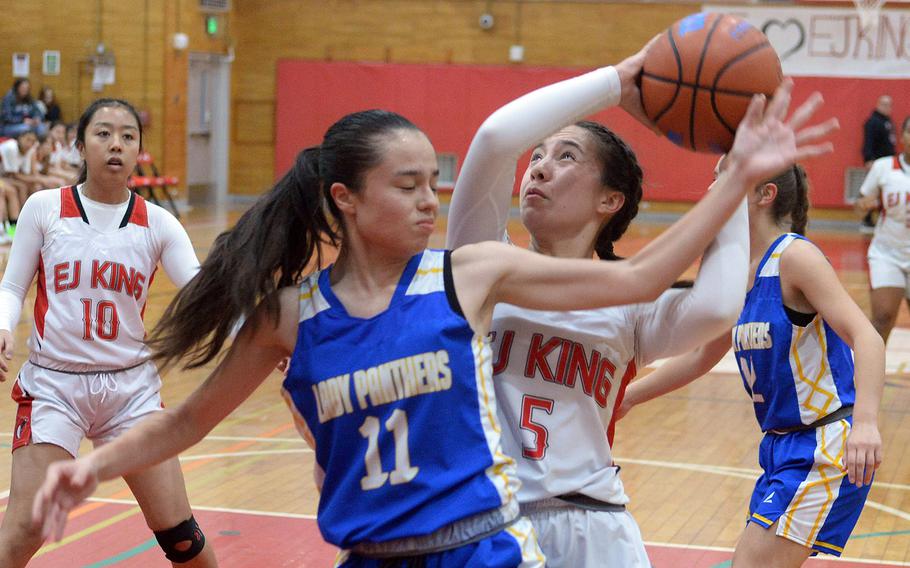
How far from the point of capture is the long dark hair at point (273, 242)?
90.4 inches

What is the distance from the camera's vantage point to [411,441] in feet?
7.05

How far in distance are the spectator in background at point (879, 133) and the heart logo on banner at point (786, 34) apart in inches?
60.9

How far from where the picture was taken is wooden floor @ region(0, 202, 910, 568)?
5074 mm

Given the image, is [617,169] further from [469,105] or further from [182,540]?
[469,105]

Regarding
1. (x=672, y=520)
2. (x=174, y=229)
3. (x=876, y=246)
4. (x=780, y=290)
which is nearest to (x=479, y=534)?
(x=780, y=290)

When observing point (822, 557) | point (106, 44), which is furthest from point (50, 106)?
point (822, 557)

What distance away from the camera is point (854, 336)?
3.20 m

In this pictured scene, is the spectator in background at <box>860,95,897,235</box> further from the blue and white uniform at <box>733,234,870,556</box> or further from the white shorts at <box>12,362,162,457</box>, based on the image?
the white shorts at <box>12,362,162,457</box>

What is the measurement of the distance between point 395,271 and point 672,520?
3645 millimetres

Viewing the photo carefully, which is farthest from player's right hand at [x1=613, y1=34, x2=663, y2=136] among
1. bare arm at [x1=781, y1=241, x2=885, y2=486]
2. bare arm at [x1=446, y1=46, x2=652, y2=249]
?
bare arm at [x1=781, y1=241, x2=885, y2=486]

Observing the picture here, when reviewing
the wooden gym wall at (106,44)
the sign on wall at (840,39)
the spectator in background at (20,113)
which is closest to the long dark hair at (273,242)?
the spectator in background at (20,113)

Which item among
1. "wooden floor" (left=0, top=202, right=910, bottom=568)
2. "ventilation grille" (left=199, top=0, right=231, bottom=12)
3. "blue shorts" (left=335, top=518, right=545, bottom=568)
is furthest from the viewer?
"ventilation grille" (left=199, top=0, right=231, bottom=12)

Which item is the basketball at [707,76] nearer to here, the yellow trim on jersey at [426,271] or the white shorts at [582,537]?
the yellow trim on jersey at [426,271]

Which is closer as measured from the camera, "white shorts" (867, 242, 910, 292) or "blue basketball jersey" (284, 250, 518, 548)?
"blue basketball jersey" (284, 250, 518, 548)
